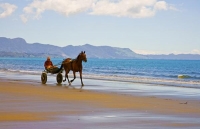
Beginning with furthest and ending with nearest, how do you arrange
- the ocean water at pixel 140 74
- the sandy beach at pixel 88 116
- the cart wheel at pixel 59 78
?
1. the ocean water at pixel 140 74
2. the cart wheel at pixel 59 78
3. the sandy beach at pixel 88 116

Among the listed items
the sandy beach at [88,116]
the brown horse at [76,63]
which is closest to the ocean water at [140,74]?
the brown horse at [76,63]

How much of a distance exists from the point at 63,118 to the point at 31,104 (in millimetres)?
3575

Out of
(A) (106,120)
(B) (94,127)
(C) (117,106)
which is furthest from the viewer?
(C) (117,106)

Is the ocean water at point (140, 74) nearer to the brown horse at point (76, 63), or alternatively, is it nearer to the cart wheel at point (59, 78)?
Answer: the cart wheel at point (59, 78)

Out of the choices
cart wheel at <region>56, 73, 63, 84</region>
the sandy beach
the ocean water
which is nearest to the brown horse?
cart wheel at <region>56, 73, 63, 84</region>

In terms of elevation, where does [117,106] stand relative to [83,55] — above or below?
below

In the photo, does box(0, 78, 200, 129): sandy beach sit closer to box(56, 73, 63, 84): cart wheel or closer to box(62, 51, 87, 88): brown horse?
box(62, 51, 87, 88): brown horse

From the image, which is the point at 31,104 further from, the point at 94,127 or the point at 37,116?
the point at 94,127

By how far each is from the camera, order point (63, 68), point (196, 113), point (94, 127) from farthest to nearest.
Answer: point (63, 68) < point (196, 113) < point (94, 127)

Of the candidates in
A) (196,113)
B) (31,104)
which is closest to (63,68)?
(31,104)

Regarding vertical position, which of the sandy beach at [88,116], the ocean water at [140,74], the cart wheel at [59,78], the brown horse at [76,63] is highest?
the brown horse at [76,63]

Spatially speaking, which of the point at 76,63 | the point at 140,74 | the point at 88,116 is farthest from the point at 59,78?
the point at 140,74

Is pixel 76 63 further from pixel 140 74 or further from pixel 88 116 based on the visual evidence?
pixel 140 74

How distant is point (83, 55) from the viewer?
84.2 feet
